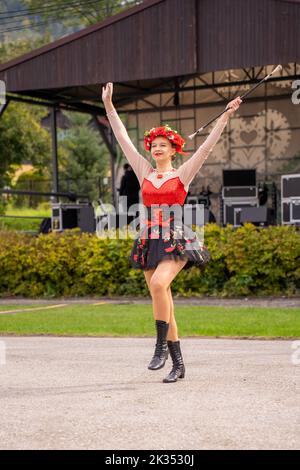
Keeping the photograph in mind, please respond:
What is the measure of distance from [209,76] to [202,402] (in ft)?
69.6

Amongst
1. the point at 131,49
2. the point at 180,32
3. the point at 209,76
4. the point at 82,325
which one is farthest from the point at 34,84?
the point at 82,325

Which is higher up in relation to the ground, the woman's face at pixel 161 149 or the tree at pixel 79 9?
the tree at pixel 79 9

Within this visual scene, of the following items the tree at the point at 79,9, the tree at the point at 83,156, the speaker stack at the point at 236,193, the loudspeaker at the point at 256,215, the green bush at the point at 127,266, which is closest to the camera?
the green bush at the point at 127,266

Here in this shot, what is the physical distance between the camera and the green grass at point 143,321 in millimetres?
9930

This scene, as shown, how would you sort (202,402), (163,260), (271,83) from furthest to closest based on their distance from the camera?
(271,83)
(163,260)
(202,402)

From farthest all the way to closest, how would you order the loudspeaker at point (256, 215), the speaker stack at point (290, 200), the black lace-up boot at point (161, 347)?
1. the loudspeaker at point (256, 215)
2. the speaker stack at point (290, 200)
3. the black lace-up boot at point (161, 347)

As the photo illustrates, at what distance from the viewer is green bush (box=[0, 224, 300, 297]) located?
1372 cm

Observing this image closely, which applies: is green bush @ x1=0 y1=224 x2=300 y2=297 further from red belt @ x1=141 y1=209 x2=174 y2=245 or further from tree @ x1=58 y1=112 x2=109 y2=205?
tree @ x1=58 y1=112 x2=109 y2=205

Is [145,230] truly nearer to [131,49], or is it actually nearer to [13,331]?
[13,331]

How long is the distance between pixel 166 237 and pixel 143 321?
4.53 m

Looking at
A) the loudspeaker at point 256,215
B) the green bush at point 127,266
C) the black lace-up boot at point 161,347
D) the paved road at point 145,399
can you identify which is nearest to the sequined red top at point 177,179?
the black lace-up boot at point 161,347

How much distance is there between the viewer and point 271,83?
25.4 m

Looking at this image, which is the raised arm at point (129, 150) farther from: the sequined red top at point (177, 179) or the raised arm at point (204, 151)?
the raised arm at point (204, 151)

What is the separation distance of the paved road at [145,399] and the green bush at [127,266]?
5082 millimetres
